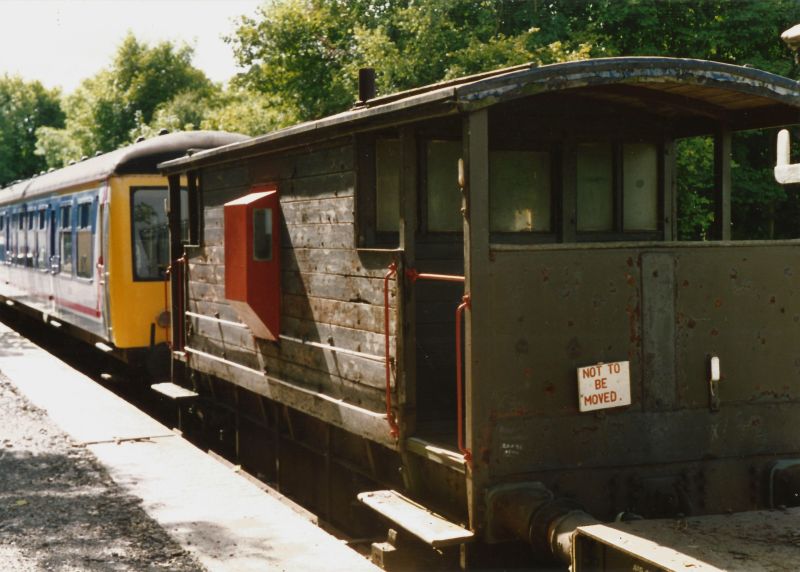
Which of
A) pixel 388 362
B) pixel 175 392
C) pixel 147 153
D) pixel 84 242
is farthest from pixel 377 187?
pixel 84 242

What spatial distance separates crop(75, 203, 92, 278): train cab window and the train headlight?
1756 millimetres

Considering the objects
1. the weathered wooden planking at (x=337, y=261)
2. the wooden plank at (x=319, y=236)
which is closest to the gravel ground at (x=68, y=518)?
the weathered wooden planking at (x=337, y=261)

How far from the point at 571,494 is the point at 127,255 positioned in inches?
310

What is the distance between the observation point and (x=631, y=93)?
6102 millimetres

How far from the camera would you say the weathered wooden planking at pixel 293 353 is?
6109 millimetres

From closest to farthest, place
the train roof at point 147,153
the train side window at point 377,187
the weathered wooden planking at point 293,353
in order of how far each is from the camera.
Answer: the weathered wooden planking at point 293,353 → the train side window at point 377,187 → the train roof at point 147,153

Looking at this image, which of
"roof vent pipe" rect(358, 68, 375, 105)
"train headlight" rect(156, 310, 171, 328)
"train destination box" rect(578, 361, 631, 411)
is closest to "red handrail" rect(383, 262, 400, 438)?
"train destination box" rect(578, 361, 631, 411)

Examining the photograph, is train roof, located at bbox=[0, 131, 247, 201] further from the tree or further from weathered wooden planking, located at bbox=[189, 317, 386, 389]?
the tree

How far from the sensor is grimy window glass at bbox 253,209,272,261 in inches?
296

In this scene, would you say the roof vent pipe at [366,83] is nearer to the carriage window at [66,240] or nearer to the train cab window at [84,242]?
the train cab window at [84,242]

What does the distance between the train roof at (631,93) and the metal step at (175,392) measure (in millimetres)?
3755

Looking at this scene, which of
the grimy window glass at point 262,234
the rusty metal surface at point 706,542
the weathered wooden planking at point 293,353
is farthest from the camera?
the grimy window glass at point 262,234

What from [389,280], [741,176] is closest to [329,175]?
[389,280]

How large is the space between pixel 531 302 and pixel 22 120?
Answer: 86.0 m
